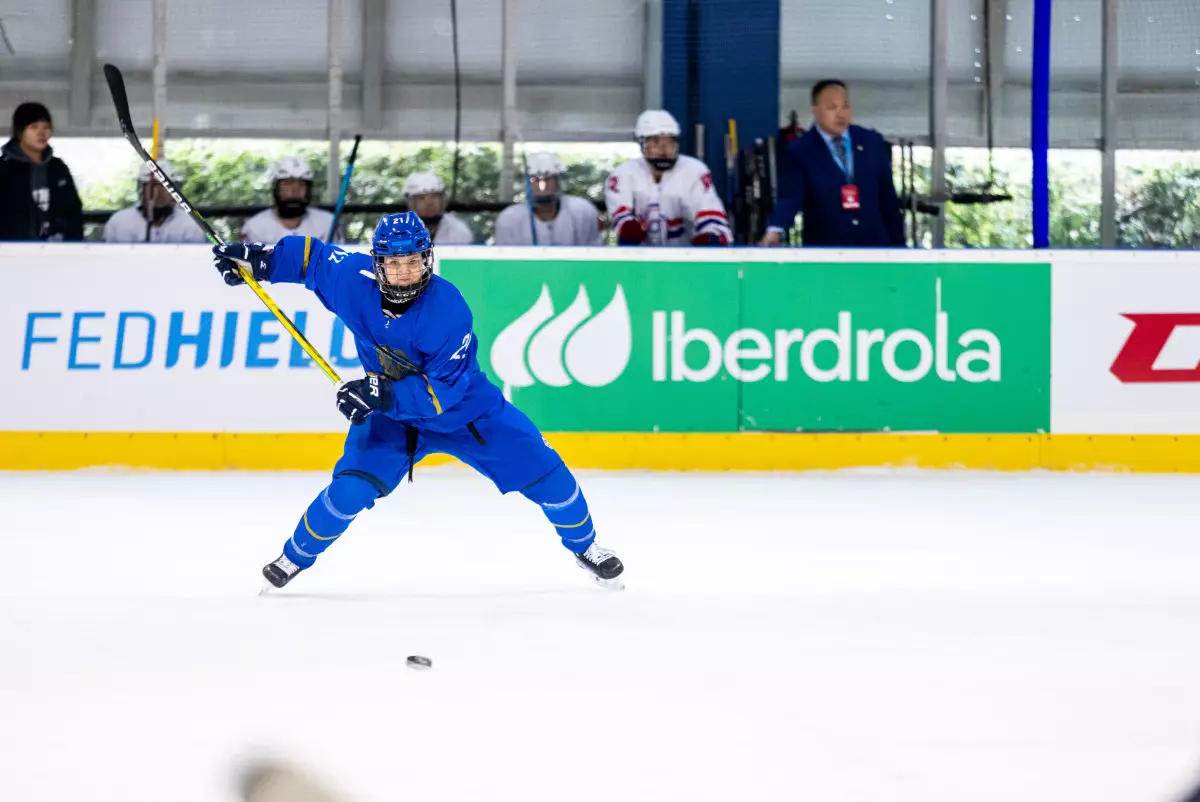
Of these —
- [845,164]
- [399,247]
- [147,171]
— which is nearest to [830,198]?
[845,164]

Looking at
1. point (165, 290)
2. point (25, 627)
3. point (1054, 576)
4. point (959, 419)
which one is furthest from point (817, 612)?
point (165, 290)

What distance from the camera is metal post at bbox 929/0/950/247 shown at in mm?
9023

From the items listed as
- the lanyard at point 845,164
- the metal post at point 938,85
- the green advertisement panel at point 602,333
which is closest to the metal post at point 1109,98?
the metal post at point 938,85

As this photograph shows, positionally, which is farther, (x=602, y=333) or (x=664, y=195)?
(x=664, y=195)

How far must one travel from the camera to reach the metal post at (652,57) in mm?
8766

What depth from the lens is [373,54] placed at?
29.5 ft

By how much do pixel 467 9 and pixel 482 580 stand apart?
18.0 feet

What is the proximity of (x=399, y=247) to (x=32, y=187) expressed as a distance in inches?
166

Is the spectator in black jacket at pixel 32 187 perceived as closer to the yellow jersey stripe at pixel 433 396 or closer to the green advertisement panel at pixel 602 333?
the green advertisement panel at pixel 602 333

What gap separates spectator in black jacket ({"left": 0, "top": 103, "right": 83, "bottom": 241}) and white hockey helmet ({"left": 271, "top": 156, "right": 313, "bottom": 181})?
3.15 feet

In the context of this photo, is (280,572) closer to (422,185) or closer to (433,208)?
(433,208)

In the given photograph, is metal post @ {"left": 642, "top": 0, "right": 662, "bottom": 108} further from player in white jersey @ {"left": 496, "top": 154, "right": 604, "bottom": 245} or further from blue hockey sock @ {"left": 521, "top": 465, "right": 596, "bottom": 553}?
blue hockey sock @ {"left": 521, "top": 465, "right": 596, "bottom": 553}

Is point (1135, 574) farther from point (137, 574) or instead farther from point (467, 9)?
point (467, 9)

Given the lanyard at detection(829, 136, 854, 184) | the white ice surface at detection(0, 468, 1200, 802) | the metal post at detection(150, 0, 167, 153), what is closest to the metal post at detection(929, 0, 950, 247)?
the lanyard at detection(829, 136, 854, 184)
